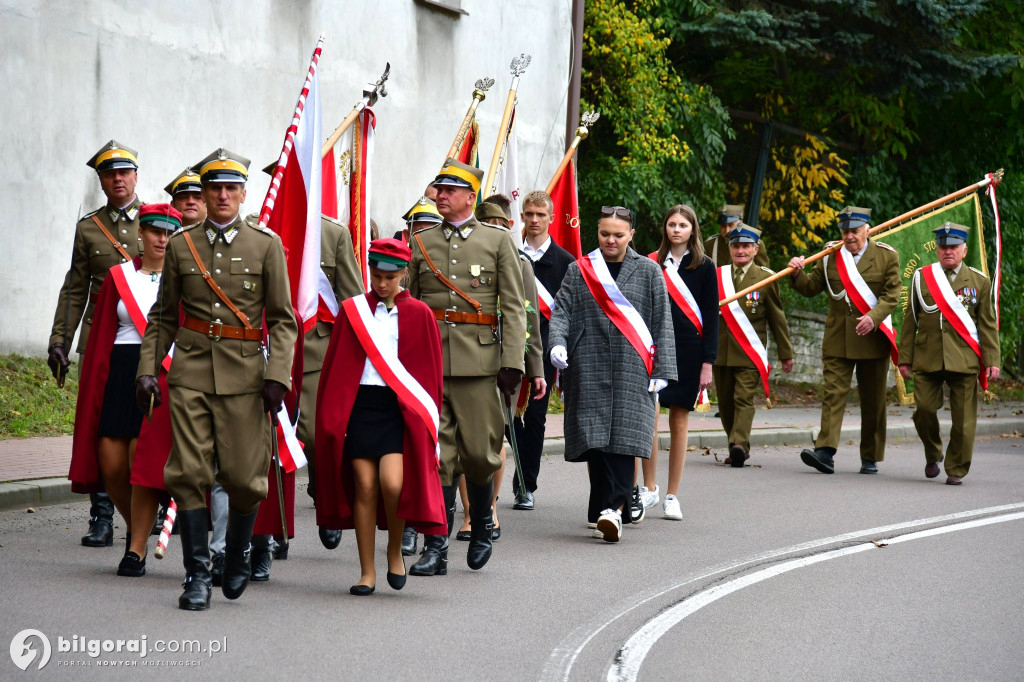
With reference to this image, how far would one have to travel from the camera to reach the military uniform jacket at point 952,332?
1276cm

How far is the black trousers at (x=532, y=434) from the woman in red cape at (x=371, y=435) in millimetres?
2760

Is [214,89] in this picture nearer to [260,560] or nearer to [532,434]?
[532,434]

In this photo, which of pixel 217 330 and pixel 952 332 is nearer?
pixel 217 330

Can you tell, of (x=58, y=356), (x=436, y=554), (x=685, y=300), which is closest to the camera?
(x=436, y=554)

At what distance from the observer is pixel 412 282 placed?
8062 millimetres

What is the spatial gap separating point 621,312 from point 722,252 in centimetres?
541

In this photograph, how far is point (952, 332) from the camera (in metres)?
12.8

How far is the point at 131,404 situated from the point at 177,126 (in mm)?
8696

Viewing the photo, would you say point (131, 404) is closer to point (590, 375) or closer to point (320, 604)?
point (320, 604)

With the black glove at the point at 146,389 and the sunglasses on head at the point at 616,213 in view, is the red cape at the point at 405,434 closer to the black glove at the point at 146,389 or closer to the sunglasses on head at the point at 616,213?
the black glove at the point at 146,389

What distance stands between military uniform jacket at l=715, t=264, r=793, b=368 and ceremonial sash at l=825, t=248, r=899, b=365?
672mm

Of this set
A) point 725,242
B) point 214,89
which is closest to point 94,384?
point 725,242

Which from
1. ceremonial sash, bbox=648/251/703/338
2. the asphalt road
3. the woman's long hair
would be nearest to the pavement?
the asphalt road

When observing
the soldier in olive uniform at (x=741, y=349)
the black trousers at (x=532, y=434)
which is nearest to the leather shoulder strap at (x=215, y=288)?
the black trousers at (x=532, y=434)
